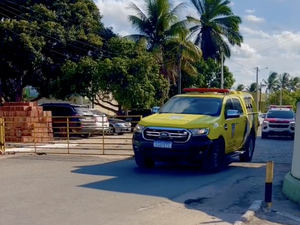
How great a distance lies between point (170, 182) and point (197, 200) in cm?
183

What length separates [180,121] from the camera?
1152cm

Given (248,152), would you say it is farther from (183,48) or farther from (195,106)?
(183,48)

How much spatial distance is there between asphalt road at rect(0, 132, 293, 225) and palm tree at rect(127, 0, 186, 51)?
23006mm

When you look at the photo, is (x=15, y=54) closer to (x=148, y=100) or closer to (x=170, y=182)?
(x=148, y=100)

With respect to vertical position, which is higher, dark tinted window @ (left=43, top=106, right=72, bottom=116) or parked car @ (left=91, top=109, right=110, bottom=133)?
dark tinted window @ (left=43, top=106, right=72, bottom=116)

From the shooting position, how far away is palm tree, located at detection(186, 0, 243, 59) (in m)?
42.1

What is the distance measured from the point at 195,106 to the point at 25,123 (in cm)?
1020

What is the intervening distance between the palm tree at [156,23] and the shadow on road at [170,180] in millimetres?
23387

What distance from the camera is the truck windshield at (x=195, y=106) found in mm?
12461

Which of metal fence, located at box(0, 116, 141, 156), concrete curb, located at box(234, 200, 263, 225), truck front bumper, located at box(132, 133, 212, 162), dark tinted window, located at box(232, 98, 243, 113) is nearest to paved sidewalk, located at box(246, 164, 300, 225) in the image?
concrete curb, located at box(234, 200, 263, 225)

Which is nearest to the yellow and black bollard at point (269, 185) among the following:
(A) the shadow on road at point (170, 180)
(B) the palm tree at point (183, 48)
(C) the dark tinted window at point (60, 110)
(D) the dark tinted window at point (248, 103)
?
(A) the shadow on road at point (170, 180)

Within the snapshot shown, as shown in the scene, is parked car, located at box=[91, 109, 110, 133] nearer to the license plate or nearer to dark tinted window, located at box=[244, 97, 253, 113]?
dark tinted window, located at box=[244, 97, 253, 113]

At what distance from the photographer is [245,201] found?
8.67 m

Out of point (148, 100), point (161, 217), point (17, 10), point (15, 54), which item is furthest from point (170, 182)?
point (17, 10)
